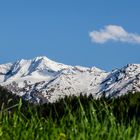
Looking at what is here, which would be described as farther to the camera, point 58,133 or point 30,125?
→ point 30,125

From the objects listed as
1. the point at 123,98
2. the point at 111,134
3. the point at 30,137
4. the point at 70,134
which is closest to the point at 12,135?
the point at 30,137

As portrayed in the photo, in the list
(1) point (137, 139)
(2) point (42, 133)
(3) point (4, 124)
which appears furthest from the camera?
(3) point (4, 124)

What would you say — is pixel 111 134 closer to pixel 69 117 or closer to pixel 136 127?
pixel 136 127

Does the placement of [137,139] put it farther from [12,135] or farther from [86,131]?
[12,135]

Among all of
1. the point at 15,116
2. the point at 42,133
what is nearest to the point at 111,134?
the point at 42,133

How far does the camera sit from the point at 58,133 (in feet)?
25.3

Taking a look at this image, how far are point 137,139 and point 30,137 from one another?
4.47 feet

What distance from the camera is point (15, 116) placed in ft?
27.4

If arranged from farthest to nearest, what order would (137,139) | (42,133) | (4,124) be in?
1. (4,124)
2. (42,133)
3. (137,139)

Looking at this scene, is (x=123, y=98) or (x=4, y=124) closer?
(x=4, y=124)

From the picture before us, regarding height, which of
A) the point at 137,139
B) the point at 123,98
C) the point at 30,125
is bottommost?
the point at 137,139

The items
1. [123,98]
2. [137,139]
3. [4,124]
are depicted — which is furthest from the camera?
[123,98]

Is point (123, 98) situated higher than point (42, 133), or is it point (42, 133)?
point (123, 98)

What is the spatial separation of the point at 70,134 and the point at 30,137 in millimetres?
512
